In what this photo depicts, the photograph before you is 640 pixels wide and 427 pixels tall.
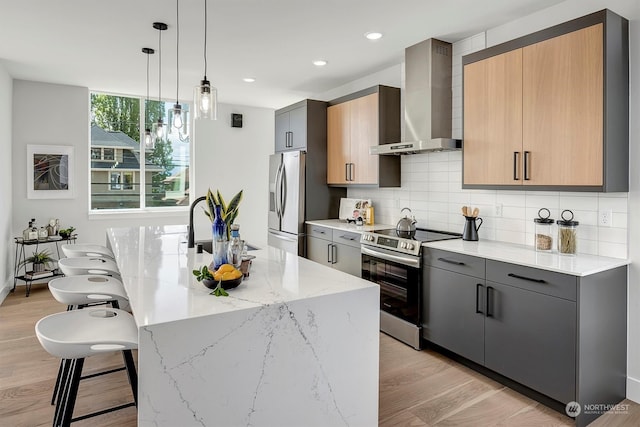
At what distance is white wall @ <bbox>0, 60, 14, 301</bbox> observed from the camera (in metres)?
4.45

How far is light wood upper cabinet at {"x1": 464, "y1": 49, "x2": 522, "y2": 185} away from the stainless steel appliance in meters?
0.73

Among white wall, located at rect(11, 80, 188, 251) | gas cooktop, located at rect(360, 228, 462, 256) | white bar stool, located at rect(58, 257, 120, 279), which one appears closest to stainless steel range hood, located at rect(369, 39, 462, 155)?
gas cooktop, located at rect(360, 228, 462, 256)

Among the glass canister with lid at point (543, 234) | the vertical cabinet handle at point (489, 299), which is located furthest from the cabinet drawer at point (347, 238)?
the glass canister with lid at point (543, 234)

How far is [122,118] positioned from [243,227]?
2.39 meters

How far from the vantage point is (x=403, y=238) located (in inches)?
137

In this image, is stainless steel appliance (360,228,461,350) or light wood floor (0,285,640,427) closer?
light wood floor (0,285,640,427)

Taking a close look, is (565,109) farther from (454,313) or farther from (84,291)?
(84,291)

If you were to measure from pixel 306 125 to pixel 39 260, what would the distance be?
3706 mm

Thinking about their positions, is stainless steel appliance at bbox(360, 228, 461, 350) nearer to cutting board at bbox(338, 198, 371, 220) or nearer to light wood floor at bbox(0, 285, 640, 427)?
light wood floor at bbox(0, 285, 640, 427)

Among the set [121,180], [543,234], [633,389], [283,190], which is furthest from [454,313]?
[121,180]

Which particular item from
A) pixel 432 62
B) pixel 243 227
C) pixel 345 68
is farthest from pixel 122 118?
pixel 432 62

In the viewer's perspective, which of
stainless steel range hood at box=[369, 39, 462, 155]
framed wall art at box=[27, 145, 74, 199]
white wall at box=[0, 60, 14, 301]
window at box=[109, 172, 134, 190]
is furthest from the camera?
window at box=[109, 172, 134, 190]

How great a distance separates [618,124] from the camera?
244 centimetres

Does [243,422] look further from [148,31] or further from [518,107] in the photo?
[148,31]
